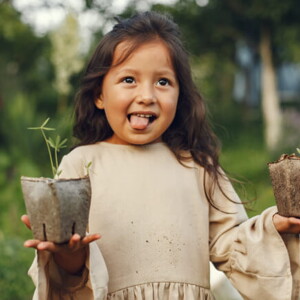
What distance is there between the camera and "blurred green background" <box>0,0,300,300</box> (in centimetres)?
1028

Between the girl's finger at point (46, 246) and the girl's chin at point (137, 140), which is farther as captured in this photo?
the girl's chin at point (137, 140)

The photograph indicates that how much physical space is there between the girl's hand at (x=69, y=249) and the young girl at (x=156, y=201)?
22 mm

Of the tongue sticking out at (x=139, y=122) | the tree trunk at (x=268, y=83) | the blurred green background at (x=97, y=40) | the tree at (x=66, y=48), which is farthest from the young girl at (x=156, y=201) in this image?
the tree trunk at (x=268, y=83)

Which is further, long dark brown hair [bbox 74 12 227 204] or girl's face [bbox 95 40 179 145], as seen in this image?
long dark brown hair [bbox 74 12 227 204]

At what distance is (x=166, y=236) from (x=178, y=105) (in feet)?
1.98

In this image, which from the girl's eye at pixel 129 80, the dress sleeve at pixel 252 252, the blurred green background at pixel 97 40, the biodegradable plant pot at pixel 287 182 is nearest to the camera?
the biodegradable plant pot at pixel 287 182

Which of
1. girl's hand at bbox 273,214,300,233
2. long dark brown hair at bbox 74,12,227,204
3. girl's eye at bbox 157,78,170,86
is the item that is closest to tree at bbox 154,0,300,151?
long dark brown hair at bbox 74,12,227,204

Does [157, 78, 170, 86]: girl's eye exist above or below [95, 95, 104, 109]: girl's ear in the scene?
above

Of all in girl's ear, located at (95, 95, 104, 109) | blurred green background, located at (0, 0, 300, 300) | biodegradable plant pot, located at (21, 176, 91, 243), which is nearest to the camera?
biodegradable plant pot, located at (21, 176, 91, 243)

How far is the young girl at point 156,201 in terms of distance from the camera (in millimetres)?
2545

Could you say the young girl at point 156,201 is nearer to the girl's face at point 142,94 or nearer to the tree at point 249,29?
the girl's face at point 142,94

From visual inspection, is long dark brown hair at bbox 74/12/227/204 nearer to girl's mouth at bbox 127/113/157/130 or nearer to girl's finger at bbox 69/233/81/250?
girl's mouth at bbox 127/113/157/130

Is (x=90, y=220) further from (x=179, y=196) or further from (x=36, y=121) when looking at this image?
(x=36, y=121)

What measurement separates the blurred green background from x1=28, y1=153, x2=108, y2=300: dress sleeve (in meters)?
4.15
